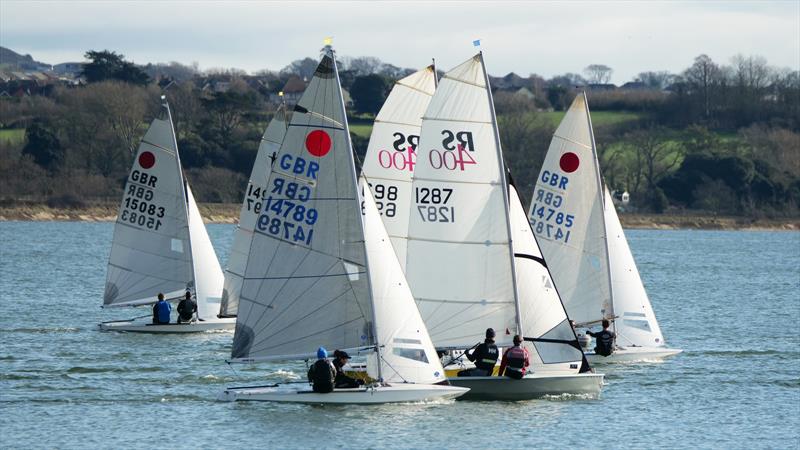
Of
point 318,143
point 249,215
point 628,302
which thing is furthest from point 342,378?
point 249,215

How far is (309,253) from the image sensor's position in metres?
26.3

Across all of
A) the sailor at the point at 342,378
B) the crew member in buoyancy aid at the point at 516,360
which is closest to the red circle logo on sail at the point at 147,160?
the sailor at the point at 342,378

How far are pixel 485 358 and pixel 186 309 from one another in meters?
13.5

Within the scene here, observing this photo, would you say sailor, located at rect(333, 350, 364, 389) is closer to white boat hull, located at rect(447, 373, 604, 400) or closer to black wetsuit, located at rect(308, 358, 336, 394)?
black wetsuit, located at rect(308, 358, 336, 394)

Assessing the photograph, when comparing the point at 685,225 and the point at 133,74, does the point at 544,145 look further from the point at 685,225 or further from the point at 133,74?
the point at 133,74

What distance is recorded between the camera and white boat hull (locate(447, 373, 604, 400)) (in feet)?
90.2

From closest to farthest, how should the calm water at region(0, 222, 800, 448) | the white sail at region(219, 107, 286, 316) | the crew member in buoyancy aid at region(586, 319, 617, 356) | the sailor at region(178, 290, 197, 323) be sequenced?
1. the calm water at region(0, 222, 800, 448)
2. the crew member in buoyancy aid at region(586, 319, 617, 356)
3. the white sail at region(219, 107, 286, 316)
4. the sailor at region(178, 290, 197, 323)

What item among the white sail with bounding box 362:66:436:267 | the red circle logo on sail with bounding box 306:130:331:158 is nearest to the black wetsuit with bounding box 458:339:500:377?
the red circle logo on sail with bounding box 306:130:331:158

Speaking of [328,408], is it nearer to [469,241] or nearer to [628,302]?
[469,241]

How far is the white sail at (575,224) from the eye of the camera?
35.2 metres

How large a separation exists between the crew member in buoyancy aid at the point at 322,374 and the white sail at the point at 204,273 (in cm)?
1448

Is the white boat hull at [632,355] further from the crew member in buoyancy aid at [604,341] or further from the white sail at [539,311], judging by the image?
the white sail at [539,311]

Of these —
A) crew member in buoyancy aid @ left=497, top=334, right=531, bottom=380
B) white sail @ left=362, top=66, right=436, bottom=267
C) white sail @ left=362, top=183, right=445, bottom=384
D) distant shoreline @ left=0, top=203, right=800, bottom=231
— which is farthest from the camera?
distant shoreline @ left=0, top=203, right=800, bottom=231

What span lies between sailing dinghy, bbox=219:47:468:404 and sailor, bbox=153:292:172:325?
40.8 feet
